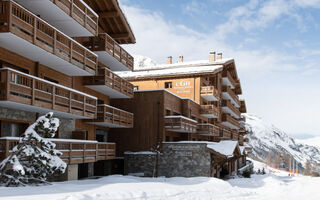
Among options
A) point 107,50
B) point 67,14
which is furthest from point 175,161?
point 67,14

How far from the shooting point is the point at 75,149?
1850cm

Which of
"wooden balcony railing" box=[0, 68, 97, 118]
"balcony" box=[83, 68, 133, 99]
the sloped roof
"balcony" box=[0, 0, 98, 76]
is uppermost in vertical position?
the sloped roof

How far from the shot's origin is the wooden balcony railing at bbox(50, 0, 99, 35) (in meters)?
18.0

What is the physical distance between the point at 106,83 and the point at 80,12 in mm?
5072

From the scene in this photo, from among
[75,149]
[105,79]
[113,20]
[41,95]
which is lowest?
[75,149]

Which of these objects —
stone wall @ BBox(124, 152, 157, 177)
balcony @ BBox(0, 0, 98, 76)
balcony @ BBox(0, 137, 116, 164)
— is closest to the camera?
→ balcony @ BBox(0, 137, 116, 164)

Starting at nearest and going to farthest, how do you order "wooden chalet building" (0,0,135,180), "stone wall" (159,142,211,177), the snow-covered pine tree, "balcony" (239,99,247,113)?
1. the snow-covered pine tree
2. "wooden chalet building" (0,0,135,180)
3. "stone wall" (159,142,211,177)
4. "balcony" (239,99,247,113)

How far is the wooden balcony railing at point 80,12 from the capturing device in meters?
18.0

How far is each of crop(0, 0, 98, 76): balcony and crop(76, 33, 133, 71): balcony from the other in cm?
262

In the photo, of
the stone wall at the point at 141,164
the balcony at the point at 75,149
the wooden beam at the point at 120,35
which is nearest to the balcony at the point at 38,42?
the balcony at the point at 75,149

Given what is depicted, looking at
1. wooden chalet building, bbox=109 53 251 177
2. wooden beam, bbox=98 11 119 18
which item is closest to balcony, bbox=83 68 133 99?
wooden chalet building, bbox=109 53 251 177

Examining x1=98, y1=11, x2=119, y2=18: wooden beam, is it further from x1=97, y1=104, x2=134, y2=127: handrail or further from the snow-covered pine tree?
the snow-covered pine tree

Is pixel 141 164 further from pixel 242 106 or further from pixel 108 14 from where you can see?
pixel 242 106

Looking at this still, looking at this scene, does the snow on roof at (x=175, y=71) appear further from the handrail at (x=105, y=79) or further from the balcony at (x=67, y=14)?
the balcony at (x=67, y=14)
